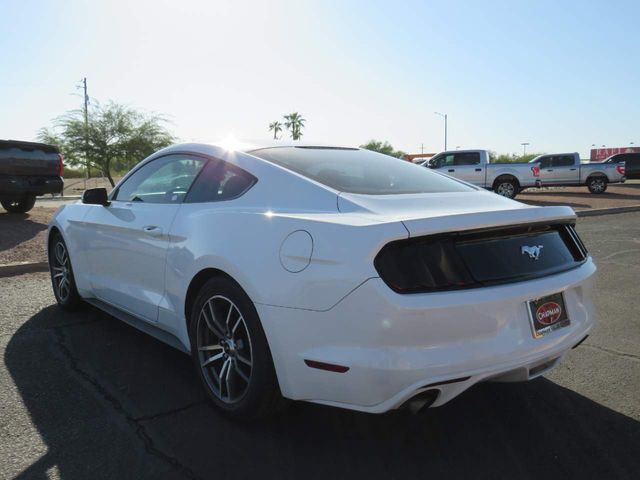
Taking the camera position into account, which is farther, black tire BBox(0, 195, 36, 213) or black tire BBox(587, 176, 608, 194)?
black tire BBox(587, 176, 608, 194)

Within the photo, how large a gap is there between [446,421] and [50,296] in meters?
4.44

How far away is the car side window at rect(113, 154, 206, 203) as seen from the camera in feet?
11.4

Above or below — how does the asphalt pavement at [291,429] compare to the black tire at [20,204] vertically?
below

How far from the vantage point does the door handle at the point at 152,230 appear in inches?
132

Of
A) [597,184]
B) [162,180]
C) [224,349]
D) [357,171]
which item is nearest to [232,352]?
[224,349]

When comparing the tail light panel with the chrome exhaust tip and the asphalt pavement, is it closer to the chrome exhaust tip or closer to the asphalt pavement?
the chrome exhaust tip

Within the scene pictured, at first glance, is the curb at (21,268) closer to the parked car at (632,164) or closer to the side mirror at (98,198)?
the side mirror at (98,198)

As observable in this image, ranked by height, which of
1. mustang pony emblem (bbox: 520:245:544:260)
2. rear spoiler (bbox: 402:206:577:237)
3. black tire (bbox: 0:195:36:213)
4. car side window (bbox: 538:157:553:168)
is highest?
car side window (bbox: 538:157:553:168)

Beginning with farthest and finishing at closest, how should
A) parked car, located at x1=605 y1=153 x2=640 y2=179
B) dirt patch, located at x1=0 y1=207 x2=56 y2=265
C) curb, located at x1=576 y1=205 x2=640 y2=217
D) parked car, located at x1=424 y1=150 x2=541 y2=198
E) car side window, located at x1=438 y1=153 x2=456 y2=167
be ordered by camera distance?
parked car, located at x1=605 y1=153 x2=640 y2=179
car side window, located at x1=438 y1=153 x2=456 y2=167
parked car, located at x1=424 y1=150 x2=541 y2=198
curb, located at x1=576 y1=205 x2=640 y2=217
dirt patch, located at x1=0 y1=207 x2=56 y2=265

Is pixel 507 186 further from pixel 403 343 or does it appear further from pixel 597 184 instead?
pixel 403 343

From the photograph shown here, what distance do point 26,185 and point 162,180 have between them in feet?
28.9

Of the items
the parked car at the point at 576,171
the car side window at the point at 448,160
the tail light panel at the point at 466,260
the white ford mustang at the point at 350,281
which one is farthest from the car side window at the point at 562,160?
the tail light panel at the point at 466,260

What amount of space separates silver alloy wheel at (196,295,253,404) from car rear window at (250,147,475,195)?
0.86 meters

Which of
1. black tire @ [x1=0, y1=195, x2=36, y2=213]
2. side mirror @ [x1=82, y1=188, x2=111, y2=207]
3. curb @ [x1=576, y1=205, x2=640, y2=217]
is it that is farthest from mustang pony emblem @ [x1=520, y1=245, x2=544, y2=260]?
curb @ [x1=576, y1=205, x2=640, y2=217]
